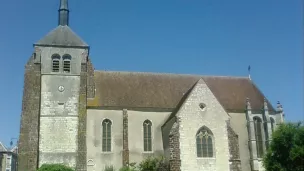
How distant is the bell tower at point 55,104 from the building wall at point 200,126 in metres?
8.29

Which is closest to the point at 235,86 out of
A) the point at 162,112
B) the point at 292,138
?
the point at 162,112

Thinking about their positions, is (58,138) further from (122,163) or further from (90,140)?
(122,163)

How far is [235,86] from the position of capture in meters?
37.1

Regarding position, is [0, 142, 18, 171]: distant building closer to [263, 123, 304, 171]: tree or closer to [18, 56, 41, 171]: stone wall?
[18, 56, 41, 171]: stone wall

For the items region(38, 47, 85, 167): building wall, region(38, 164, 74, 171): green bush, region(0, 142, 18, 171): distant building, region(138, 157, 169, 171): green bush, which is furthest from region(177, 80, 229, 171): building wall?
region(0, 142, 18, 171): distant building

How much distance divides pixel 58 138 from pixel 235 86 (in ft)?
57.5

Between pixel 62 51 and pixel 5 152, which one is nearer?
pixel 62 51

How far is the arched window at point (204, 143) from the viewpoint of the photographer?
2802cm

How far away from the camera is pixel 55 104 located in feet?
104

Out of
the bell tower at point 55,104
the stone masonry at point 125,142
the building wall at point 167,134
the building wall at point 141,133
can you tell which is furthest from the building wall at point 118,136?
the bell tower at point 55,104

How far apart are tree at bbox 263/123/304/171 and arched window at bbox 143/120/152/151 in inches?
403

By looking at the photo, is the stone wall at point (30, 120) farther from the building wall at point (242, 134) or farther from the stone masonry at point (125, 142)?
the building wall at point (242, 134)

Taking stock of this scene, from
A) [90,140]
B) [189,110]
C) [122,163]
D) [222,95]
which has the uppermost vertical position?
[222,95]

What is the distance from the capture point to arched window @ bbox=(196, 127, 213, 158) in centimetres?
2802
